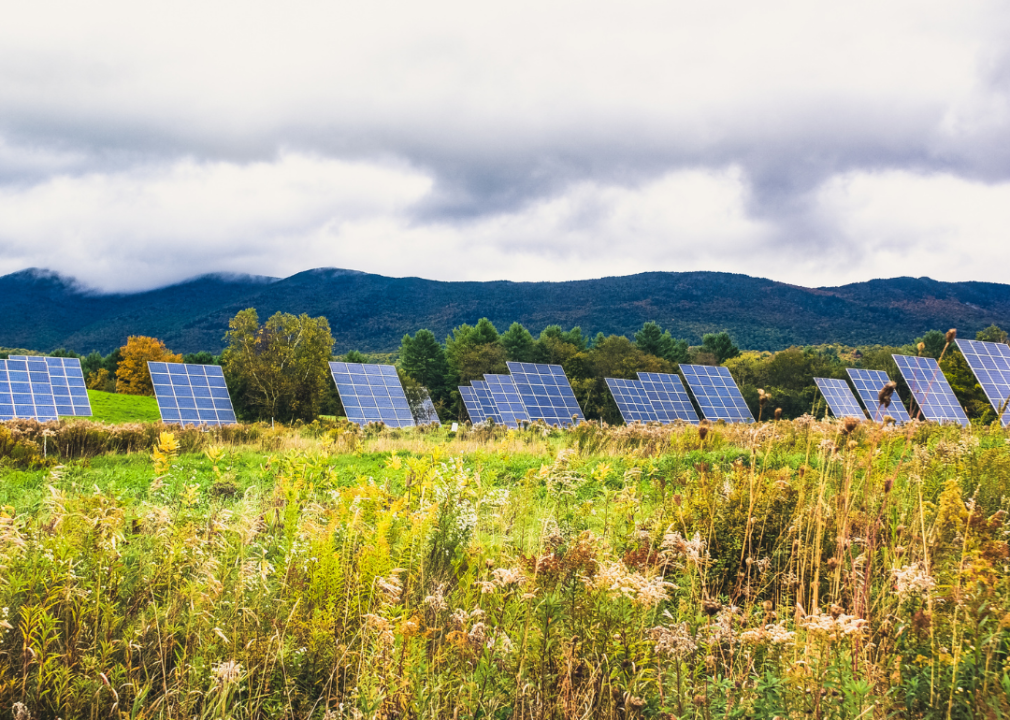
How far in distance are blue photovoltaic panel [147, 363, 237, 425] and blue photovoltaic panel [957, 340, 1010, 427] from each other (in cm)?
2847

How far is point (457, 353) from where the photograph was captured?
238ft

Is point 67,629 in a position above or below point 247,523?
below

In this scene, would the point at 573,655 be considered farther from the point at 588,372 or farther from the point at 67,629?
the point at 588,372

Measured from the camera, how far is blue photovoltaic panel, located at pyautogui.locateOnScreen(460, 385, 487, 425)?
39.7 metres

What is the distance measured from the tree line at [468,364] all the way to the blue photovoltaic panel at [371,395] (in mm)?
15725

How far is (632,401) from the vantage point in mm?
32625

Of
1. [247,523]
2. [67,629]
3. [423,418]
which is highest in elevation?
[247,523]

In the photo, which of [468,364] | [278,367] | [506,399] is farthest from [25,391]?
[468,364]

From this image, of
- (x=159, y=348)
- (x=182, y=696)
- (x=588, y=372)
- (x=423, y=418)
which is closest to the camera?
(x=182, y=696)

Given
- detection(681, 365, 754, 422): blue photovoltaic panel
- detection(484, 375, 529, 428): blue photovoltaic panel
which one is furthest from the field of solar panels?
detection(681, 365, 754, 422): blue photovoltaic panel

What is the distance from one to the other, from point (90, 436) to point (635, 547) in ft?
44.0

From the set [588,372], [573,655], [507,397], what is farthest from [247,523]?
[588,372]

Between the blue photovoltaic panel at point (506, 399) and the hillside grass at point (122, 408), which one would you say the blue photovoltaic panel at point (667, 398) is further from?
the hillside grass at point (122, 408)

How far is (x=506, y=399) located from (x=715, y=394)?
1000 centimetres
